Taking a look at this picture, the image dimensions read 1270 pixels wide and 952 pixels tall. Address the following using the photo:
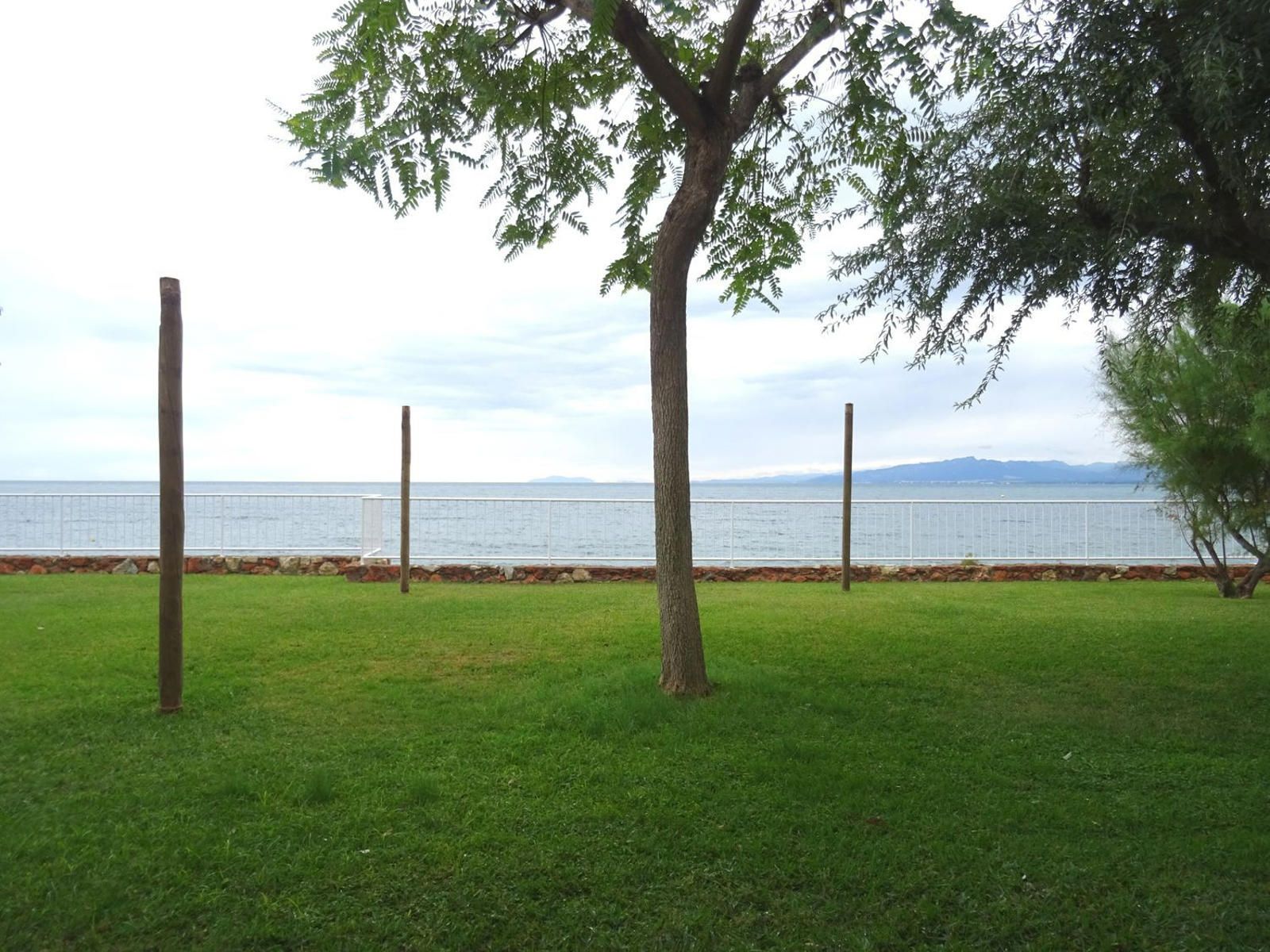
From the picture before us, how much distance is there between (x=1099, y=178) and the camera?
17.6 ft

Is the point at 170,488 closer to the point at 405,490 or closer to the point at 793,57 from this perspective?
the point at 793,57

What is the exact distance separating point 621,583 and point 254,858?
957 cm

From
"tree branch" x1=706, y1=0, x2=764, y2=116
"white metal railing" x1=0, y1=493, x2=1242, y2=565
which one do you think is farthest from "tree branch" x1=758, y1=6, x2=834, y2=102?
"white metal railing" x1=0, y1=493, x2=1242, y2=565

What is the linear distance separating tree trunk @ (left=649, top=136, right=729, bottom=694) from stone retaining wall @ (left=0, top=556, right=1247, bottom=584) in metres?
7.44

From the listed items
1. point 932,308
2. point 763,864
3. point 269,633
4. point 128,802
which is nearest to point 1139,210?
point 932,308

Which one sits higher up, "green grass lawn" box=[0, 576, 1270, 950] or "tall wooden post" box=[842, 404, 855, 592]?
"tall wooden post" box=[842, 404, 855, 592]

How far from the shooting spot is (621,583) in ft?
42.5

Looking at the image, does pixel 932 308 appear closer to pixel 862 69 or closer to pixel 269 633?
pixel 862 69

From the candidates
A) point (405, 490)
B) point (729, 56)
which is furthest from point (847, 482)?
point (729, 56)

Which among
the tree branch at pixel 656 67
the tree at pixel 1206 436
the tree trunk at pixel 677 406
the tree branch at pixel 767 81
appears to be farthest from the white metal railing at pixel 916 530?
the tree branch at pixel 656 67

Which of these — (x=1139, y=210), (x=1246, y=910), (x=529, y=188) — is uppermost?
(x=529, y=188)

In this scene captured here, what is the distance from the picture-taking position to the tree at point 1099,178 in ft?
14.9

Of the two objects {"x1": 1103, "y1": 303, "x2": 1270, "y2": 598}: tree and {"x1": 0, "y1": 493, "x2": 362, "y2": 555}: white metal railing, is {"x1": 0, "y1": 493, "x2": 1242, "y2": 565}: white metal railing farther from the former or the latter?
{"x1": 1103, "y1": 303, "x2": 1270, "y2": 598}: tree

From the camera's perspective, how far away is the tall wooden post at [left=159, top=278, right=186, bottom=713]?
18.0ft
